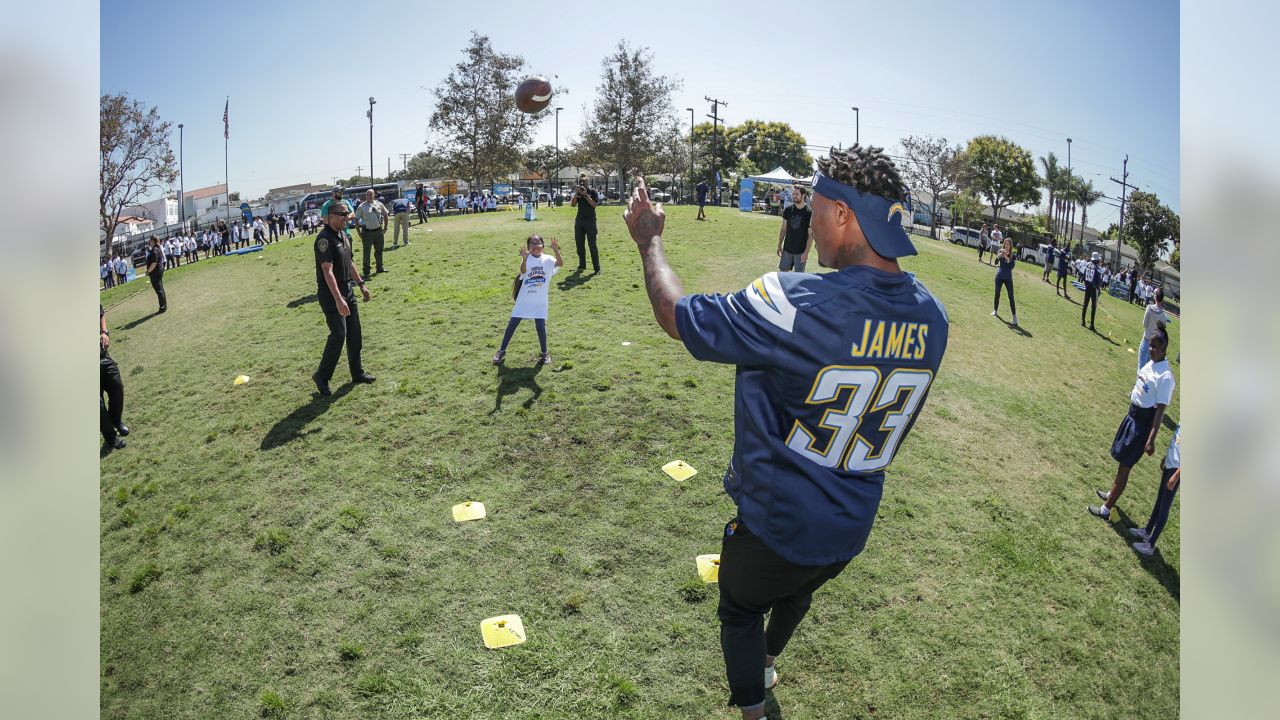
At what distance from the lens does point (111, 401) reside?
25.6 ft

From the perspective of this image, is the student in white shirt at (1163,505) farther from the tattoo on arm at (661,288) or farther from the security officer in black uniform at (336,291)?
the security officer in black uniform at (336,291)

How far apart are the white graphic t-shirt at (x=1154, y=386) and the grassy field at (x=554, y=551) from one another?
51.7 inches

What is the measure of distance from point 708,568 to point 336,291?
5.87m

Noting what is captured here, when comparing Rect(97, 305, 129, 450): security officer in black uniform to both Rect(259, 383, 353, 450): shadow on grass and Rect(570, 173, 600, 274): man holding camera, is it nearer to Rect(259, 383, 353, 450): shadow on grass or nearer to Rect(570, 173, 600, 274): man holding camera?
Rect(259, 383, 353, 450): shadow on grass

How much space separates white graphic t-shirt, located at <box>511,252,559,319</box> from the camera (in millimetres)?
9188

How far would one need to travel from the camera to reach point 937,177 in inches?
2238

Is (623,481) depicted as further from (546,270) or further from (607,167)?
(607,167)

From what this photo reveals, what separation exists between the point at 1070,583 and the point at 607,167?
4319 centimetres

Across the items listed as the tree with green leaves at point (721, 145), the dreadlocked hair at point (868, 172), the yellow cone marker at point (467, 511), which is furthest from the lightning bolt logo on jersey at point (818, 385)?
the tree with green leaves at point (721, 145)

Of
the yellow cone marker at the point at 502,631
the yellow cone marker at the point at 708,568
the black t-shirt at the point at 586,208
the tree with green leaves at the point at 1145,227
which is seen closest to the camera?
the yellow cone marker at the point at 502,631

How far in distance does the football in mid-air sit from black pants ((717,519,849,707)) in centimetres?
979

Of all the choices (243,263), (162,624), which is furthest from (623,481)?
(243,263)

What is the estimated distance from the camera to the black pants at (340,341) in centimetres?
841

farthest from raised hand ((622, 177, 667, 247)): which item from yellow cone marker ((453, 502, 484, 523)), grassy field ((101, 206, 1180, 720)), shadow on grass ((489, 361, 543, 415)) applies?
shadow on grass ((489, 361, 543, 415))
